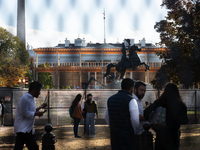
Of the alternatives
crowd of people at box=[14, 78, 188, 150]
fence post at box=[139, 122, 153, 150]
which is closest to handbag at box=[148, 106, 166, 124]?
crowd of people at box=[14, 78, 188, 150]

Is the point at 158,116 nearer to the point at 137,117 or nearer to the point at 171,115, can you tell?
the point at 171,115

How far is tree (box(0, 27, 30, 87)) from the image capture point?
120ft

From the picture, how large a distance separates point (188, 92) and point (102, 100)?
4.59 metres

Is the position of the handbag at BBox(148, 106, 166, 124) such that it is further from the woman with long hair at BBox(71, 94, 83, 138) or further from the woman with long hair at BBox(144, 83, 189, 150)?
the woman with long hair at BBox(71, 94, 83, 138)

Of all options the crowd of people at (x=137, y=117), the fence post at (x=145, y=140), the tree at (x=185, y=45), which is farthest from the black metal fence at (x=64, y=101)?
the crowd of people at (x=137, y=117)

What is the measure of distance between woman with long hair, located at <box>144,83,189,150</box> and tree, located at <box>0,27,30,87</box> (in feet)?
109

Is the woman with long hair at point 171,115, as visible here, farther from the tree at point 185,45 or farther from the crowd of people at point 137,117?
the tree at point 185,45

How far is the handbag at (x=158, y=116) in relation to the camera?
398 centimetres

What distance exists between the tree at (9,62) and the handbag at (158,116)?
33.3 m

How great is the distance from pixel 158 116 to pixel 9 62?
34.8 metres

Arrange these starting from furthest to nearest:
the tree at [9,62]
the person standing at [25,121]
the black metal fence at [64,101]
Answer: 1. the tree at [9,62]
2. the black metal fence at [64,101]
3. the person standing at [25,121]

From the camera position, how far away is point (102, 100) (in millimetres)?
16797

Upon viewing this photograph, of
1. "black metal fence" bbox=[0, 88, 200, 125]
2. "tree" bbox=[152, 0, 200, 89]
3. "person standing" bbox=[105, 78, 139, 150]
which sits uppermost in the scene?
"tree" bbox=[152, 0, 200, 89]

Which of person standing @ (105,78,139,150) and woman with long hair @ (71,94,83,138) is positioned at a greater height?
person standing @ (105,78,139,150)
